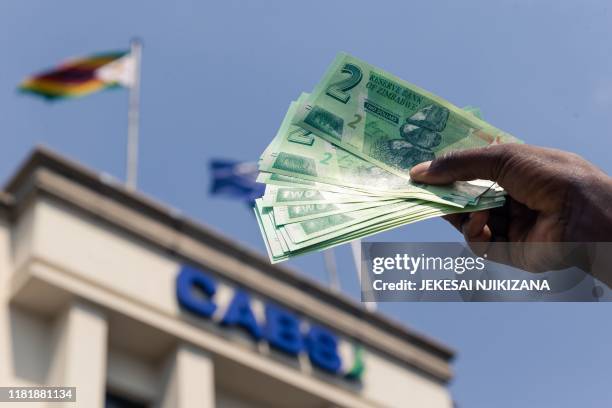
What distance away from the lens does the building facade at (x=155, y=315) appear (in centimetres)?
1215

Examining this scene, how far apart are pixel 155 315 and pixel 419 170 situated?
33.5 feet

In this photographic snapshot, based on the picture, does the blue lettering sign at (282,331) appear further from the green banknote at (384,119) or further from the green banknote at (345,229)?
the green banknote at (345,229)

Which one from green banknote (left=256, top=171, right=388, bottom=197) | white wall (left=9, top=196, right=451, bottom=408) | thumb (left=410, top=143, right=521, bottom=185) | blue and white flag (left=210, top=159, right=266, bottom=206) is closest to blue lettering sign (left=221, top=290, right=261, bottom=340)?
white wall (left=9, top=196, right=451, bottom=408)

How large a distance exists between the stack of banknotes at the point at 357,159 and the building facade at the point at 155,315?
8.76m

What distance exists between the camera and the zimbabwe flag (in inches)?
621

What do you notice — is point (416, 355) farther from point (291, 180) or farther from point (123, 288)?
point (291, 180)

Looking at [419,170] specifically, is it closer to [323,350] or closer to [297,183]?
[297,183]

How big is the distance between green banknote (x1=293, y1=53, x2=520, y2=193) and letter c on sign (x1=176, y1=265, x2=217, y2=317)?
10.1 metres

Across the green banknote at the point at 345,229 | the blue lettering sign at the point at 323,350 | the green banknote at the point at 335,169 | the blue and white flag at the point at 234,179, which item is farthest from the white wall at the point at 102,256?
the green banknote at the point at 345,229

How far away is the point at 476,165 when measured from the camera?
3.04 meters

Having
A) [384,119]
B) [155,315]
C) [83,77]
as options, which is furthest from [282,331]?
[384,119]

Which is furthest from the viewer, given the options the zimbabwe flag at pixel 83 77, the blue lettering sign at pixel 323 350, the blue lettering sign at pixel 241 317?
the zimbabwe flag at pixel 83 77

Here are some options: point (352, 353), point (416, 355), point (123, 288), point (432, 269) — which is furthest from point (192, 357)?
point (432, 269)

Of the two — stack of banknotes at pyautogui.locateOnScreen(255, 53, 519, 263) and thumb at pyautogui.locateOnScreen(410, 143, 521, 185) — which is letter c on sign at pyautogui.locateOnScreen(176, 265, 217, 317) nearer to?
stack of banknotes at pyautogui.locateOnScreen(255, 53, 519, 263)
